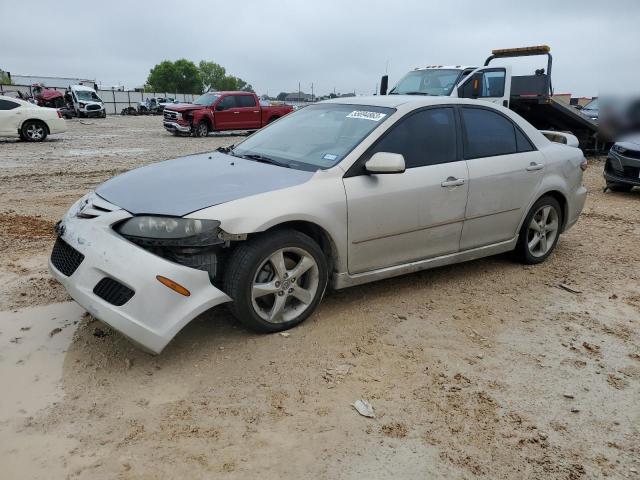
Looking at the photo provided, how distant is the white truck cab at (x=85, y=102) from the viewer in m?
33.0

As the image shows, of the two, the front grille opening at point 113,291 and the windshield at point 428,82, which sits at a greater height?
the windshield at point 428,82

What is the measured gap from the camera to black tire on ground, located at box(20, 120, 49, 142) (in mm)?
16131

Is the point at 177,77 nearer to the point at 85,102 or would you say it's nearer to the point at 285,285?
the point at 85,102

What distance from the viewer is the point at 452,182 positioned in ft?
13.9

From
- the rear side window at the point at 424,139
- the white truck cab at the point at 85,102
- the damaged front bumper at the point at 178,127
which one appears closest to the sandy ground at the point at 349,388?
the rear side window at the point at 424,139

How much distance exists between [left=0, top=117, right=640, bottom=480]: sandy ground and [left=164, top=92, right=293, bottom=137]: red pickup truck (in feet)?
51.7

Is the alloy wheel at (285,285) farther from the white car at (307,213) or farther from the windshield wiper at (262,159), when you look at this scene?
the windshield wiper at (262,159)

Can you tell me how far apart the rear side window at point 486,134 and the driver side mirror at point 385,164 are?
963 millimetres

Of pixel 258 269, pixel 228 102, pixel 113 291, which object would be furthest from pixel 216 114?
pixel 113 291

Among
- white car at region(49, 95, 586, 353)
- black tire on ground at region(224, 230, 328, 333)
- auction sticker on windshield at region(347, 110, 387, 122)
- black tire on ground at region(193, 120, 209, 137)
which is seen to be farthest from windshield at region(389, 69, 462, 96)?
black tire on ground at region(193, 120, 209, 137)

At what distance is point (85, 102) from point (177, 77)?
81.8m

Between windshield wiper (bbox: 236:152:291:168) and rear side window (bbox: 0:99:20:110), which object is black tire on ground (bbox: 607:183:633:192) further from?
rear side window (bbox: 0:99:20:110)

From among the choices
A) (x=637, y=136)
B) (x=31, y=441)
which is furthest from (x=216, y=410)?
(x=637, y=136)

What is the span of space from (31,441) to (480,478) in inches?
82.2
